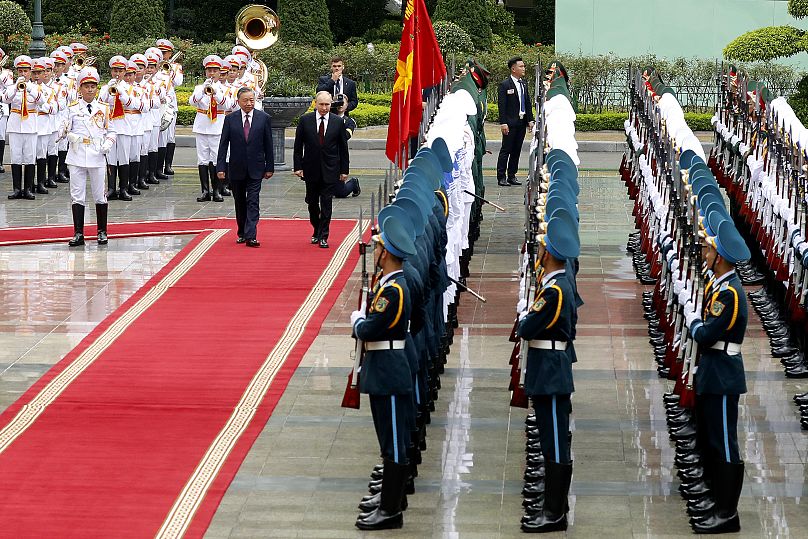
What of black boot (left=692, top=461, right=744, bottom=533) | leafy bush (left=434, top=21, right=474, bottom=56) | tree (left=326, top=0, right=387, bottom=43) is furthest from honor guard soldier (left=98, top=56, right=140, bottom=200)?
tree (left=326, top=0, right=387, bottom=43)

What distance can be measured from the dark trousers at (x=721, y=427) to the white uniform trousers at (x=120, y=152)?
1163 centimetres

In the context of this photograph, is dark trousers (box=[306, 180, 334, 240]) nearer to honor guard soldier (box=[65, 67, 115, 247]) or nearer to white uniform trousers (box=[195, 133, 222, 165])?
honor guard soldier (box=[65, 67, 115, 247])

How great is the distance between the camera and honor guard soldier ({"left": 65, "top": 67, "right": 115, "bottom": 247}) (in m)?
14.4

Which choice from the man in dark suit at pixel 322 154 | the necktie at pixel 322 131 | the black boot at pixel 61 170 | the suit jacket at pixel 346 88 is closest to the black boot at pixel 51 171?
the black boot at pixel 61 170

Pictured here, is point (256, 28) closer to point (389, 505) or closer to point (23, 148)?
point (23, 148)

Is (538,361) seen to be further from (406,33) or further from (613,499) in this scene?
(406,33)

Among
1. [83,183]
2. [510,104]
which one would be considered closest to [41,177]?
[83,183]

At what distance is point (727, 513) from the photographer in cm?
717

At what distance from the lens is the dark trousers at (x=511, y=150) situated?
62.5 feet

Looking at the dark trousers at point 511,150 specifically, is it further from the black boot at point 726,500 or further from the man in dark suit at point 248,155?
the black boot at point 726,500

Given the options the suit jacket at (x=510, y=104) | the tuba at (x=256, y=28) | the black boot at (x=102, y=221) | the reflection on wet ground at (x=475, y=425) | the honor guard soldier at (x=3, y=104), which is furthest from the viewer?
the tuba at (x=256, y=28)

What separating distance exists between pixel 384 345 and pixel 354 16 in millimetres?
33779

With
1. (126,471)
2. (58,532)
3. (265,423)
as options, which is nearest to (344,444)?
(265,423)

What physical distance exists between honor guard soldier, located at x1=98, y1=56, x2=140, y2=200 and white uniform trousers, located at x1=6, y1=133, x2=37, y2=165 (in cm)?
94
